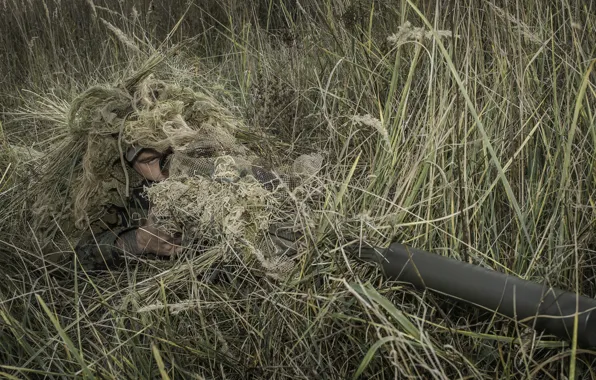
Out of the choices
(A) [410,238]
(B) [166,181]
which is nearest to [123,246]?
(B) [166,181]

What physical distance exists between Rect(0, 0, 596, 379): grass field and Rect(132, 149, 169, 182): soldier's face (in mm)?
300

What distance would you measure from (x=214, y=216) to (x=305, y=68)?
1.01m

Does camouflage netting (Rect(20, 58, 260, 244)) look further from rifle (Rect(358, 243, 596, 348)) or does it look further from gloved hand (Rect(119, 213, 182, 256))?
rifle (Rect(358, 243, 596, 348))

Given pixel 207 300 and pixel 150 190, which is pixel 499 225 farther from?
pixel 150 190

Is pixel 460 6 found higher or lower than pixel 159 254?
higher

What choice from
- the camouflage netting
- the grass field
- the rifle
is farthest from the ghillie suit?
the rifle

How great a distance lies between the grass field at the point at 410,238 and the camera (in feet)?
5.19

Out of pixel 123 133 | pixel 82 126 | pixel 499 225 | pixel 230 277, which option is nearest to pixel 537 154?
pixel 499 225

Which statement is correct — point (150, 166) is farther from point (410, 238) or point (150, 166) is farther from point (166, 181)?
point (410, 238)

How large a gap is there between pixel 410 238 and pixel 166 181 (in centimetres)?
72

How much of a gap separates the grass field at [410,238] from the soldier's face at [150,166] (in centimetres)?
30

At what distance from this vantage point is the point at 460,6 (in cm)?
198

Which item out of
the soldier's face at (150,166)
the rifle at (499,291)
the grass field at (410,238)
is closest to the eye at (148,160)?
the soldier's face at (150,166)

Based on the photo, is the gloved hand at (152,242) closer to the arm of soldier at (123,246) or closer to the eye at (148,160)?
the arm of soldier at (123,246)
